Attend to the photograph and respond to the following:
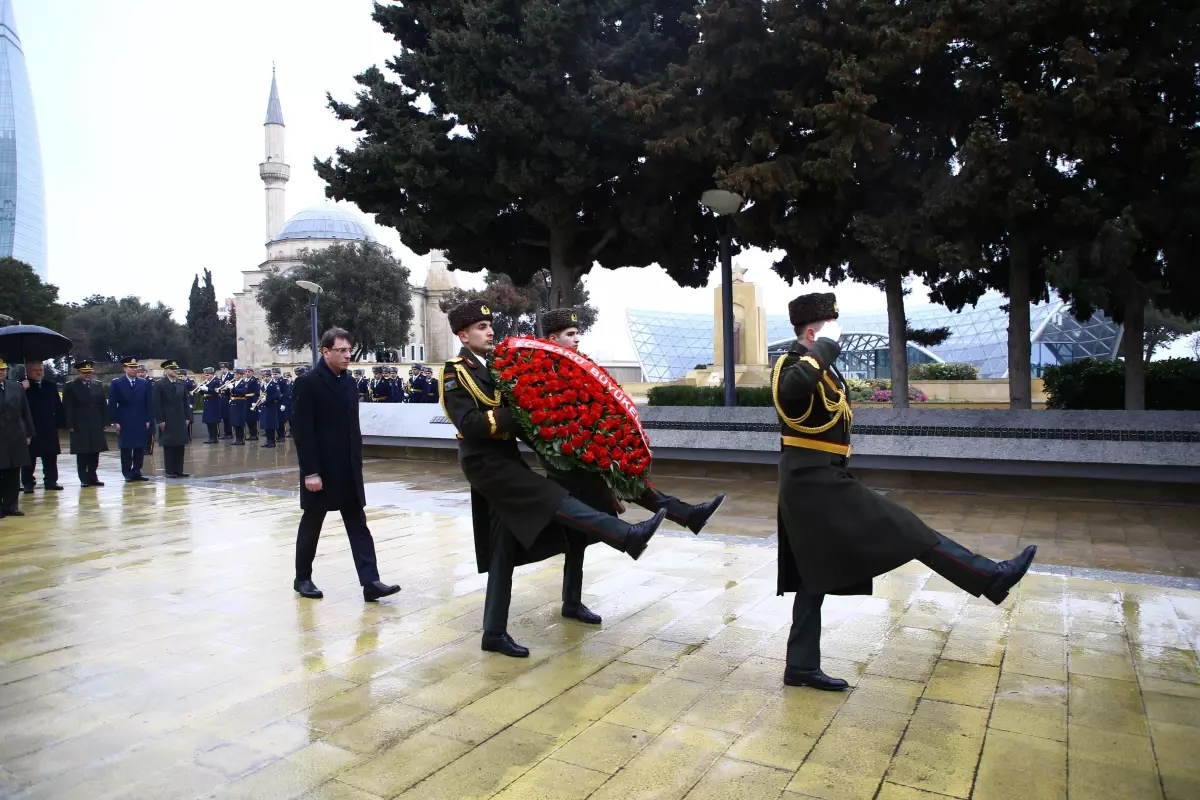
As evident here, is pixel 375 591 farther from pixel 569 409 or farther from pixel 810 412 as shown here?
pixel 810 412

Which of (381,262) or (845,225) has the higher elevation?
(381,262)

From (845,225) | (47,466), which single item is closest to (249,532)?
(47,466)

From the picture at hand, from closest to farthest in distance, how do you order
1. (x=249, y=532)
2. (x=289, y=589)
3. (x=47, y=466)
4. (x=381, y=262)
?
(x=289, y=589), (x=249, y=532), (x=47, y=466), (x=381, y=262)

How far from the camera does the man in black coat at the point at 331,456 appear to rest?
521cm

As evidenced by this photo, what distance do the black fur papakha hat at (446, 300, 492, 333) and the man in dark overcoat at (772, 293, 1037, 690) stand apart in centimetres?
163

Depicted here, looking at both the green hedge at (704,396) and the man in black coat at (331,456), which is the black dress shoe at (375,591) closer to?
the man in black coat at (331,456)

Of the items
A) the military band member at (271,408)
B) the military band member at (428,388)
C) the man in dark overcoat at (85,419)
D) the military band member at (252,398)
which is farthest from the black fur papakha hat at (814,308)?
the military band member at (252,398)

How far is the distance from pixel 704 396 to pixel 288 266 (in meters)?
57.5

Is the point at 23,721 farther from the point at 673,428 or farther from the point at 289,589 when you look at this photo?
the point at 673,428

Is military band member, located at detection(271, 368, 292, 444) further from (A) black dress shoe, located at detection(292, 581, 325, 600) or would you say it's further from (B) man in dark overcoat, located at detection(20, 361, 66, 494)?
(A) black dress shoe, located at detection(292, 581, 325, 600)

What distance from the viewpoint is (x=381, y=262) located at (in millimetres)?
45844

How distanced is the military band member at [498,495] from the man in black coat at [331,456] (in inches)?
46.9

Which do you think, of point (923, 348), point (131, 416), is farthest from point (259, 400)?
point (923, 348)

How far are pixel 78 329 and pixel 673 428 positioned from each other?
58.0 m
